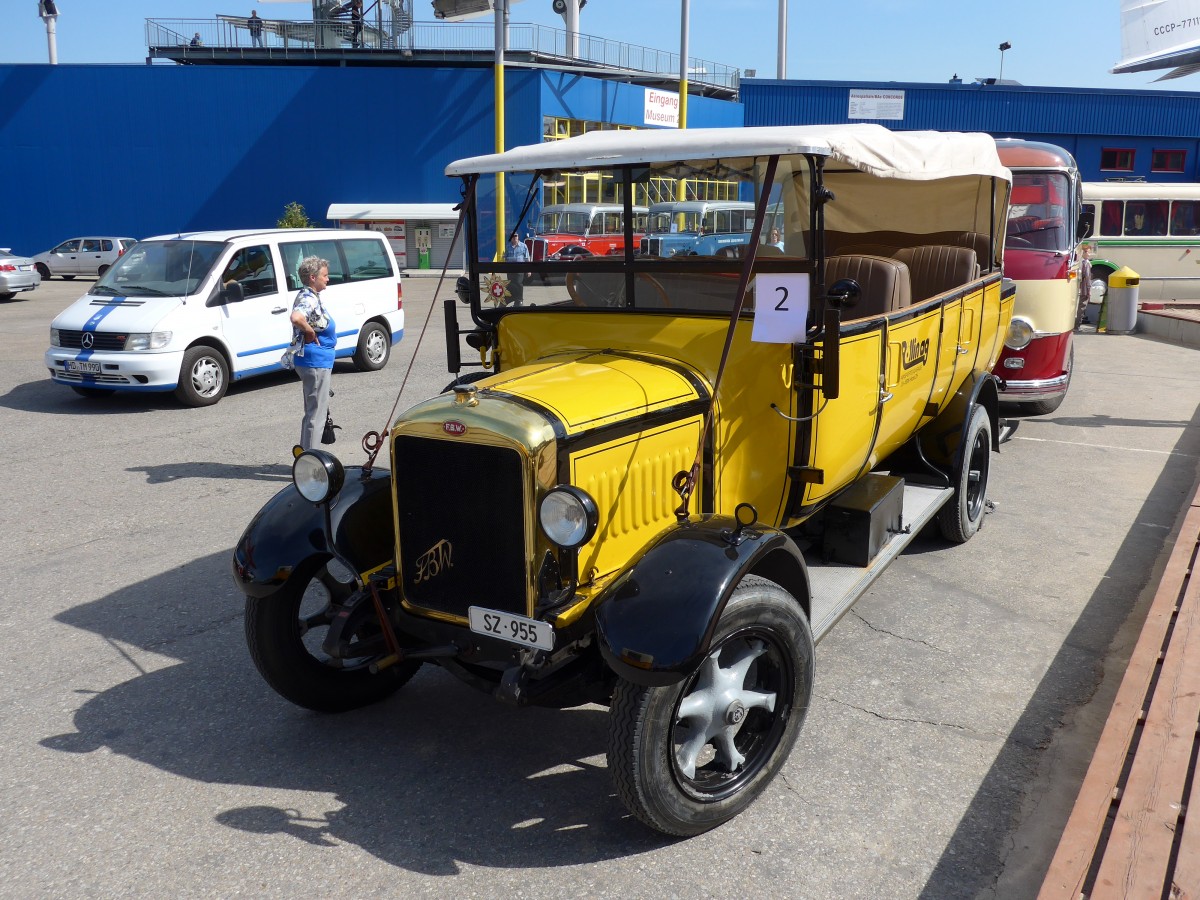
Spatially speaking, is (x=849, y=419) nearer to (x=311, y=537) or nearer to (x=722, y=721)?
(x=722, y=721)

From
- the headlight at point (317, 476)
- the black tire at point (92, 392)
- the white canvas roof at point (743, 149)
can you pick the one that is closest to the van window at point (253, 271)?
the black tire at point (92, 392)

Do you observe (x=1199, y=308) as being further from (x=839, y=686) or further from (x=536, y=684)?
(x=536, y=684)

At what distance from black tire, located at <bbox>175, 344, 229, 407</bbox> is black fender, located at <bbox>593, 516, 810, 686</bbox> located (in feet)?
27.6

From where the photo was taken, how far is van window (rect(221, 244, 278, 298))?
1116 centimetres

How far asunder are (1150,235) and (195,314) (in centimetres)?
1767

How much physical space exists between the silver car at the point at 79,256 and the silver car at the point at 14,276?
5.73 m

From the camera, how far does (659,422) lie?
3.75 meters

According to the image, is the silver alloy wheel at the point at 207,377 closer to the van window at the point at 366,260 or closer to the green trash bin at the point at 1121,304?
the van window at the point at 366,260

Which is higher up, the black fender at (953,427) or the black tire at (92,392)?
the black fender at (953,427)

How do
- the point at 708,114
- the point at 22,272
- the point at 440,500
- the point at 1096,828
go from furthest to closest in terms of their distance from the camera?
the point at 708,114 < the point at 22,272 < the point at 440,500 < the point at 1096,828

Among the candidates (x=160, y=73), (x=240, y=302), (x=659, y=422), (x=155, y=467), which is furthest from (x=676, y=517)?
(x=160, y=73)

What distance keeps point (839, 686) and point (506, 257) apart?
8.72 ft

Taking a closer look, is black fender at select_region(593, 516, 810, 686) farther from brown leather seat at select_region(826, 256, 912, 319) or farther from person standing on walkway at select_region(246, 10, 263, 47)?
person standing on walkway at select_region(246, 10, 263, 47)

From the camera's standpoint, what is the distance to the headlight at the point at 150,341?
1034 centimetres
